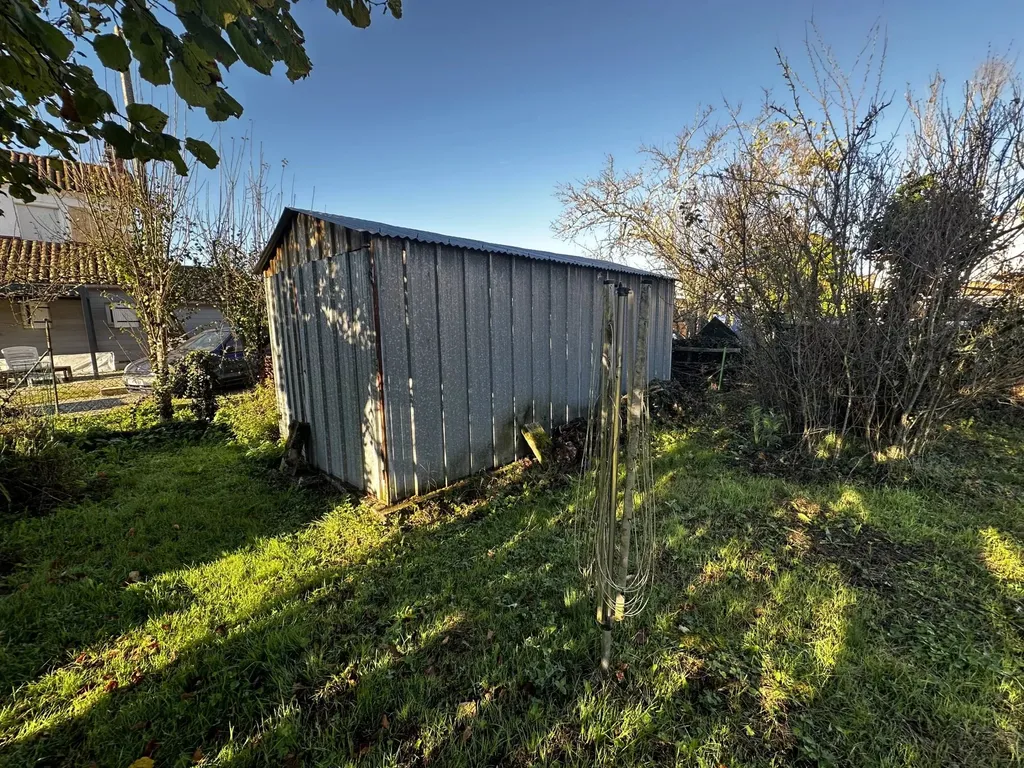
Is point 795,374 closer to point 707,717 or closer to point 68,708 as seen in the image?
point 707,717

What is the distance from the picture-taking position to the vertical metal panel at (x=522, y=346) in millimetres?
4555

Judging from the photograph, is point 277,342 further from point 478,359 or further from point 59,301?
point 59,301

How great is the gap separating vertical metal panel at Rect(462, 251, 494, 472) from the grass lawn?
29.0 inches

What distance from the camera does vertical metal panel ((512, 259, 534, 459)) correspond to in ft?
14.9

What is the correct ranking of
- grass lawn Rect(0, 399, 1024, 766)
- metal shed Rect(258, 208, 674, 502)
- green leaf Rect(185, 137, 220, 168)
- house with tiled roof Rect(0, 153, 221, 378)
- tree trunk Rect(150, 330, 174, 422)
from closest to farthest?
green leaf Rect(185, 137, 220, 168) < grass lawn Rect(0, 399, 1024, 766) < metal shed Rect(258, 208, 674, 502) < tree trunk Rect(150, 330, 174, 422) < house with tiled roof Rect(0, 153, 221, 378)

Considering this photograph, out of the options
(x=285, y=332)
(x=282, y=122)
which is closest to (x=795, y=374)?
(x=285, y=332)

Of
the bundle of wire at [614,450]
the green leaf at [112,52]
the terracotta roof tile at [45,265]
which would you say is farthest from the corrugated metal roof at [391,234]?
the terracotta roof tile at [45,265]

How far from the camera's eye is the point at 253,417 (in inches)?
236

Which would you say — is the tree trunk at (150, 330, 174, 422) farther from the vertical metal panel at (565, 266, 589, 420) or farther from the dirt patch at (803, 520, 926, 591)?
the dirt patch at (803, 520, 926, 591)

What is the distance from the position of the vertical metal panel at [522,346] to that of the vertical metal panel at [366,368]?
162 centimetres

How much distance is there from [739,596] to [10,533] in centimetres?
538

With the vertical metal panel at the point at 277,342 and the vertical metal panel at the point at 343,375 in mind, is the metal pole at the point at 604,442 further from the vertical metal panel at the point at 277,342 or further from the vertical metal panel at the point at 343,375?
the vertical metal panel at the point at 277,342

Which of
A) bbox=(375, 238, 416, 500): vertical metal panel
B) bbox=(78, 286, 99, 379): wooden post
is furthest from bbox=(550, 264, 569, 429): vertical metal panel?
bbox=(78, 286, 99, 379): wooden post

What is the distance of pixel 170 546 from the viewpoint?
10.2 feet
